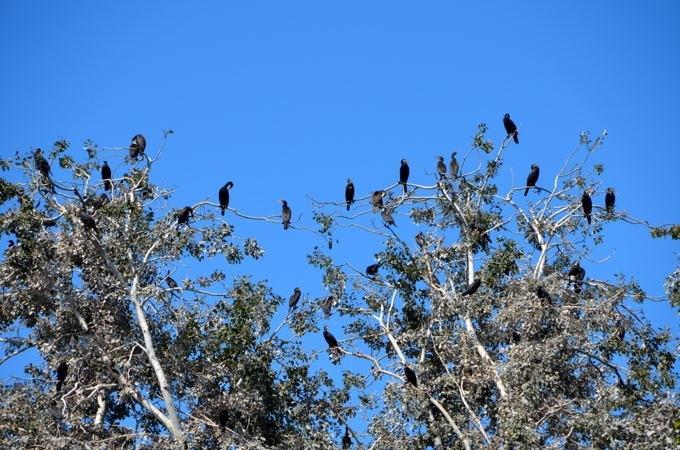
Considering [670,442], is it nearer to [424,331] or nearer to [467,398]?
[467,398]

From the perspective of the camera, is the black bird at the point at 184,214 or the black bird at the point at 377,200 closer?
the black bird at the point at 184,214

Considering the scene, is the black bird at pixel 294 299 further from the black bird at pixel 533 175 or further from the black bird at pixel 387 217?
the black bird at pixel 533 175

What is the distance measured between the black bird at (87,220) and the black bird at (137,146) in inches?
66.8

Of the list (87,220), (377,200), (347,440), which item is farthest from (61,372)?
(377,200)

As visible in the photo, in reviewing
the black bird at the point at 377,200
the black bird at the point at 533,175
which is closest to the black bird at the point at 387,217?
the black bird at the point at 377,200

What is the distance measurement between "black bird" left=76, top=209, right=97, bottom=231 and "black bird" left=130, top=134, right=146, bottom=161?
170 cm

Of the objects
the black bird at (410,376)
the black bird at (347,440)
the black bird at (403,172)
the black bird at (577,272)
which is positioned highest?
the black bird at (403,172)

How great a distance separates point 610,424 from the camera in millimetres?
15125

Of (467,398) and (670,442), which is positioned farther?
(467,398)

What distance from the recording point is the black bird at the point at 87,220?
54.4ft

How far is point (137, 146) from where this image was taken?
18266mm

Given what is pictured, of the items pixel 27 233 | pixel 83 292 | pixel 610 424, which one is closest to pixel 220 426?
pixel 83 292

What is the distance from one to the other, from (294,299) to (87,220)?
11.7ft

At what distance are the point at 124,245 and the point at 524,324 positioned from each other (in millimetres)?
5859
